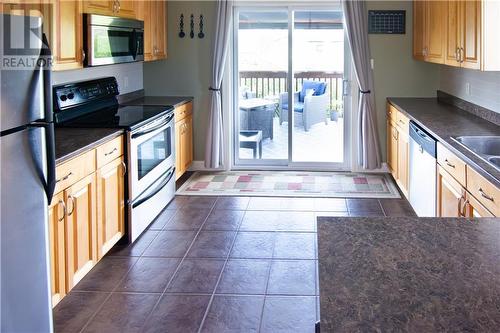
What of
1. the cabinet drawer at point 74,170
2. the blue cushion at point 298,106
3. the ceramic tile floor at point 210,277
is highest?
the blue cushion at point 298,106

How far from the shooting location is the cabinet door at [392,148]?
5.66 meters

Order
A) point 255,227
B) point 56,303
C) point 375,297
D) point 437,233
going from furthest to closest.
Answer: point 255,227
point 56,303
point 437,233
point 375,297

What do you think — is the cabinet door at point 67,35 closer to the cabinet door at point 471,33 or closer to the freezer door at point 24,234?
the freezer door at point 24,234

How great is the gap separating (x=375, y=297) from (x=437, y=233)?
22.2 inches

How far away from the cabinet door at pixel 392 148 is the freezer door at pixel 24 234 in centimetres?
399

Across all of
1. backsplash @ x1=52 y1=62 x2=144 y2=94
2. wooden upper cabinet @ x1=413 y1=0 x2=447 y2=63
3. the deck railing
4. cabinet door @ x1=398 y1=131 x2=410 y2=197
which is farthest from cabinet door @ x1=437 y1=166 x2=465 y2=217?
the deck railing

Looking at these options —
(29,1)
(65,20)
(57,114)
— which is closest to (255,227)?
(57,114)

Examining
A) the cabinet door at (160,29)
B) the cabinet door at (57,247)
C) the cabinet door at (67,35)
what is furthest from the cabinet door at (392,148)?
the cabinet door at (57,247)

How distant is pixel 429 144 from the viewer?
12.8ft

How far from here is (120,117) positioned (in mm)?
4414

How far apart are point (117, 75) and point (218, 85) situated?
48.0 inches

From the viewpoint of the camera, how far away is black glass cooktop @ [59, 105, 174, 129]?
157 inches

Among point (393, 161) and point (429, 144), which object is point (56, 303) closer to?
point (429, 144)

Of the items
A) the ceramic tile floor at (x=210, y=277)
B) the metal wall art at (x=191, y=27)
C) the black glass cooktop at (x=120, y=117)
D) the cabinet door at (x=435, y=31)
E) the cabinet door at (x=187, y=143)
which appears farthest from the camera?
the metal wall art at (x=191, y=27)
